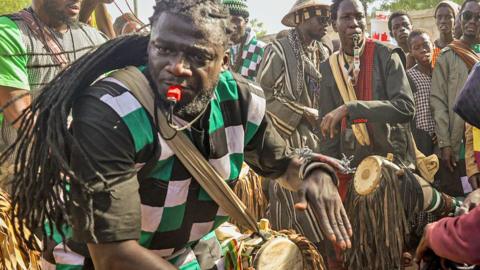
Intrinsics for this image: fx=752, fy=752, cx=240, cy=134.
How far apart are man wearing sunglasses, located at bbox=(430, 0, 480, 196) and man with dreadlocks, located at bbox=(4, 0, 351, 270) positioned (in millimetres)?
3755

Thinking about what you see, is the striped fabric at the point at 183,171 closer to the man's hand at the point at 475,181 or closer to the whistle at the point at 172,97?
the whistle at the point at 172,97

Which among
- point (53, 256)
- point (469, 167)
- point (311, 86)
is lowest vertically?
point (469, 167)

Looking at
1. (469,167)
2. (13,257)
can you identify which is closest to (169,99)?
(13,257)

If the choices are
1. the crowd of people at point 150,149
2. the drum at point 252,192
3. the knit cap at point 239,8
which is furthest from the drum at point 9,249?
the knit cap at point 239,8

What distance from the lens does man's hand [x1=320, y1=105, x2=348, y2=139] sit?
5.81m

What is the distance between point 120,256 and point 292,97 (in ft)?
14.3

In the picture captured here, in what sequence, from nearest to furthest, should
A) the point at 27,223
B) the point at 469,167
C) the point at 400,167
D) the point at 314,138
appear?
the point at 27,223 < the point at 400,167 < the point at 469,167 < the point at 314,138

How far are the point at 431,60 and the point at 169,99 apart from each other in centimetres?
565

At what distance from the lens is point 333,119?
583 centimetres

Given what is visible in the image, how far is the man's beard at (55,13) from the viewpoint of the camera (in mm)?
4297

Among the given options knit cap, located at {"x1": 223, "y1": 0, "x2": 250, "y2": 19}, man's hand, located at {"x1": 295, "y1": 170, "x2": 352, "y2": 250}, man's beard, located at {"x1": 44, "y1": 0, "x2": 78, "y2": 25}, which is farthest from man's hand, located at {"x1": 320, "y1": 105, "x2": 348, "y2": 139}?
man's hand, located at {"x1": 295, "y1": 170, "x2": 352, "y2": 250}

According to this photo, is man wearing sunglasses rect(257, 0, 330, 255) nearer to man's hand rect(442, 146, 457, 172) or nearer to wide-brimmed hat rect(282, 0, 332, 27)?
wide-brimmed hat rect(282, 0, 332, 27)

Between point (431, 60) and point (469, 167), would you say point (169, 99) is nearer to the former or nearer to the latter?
point (469, 167)

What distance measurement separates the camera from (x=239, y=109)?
3035 millimetres
